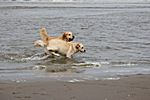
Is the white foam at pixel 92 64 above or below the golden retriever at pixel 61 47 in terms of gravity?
below

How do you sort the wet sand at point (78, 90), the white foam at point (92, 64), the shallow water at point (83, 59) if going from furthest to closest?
the white foam at point (92, 64)
the shallow water at point (83, 59)
the wet sand at point (78, 90)

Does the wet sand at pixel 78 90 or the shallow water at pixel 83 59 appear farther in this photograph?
the shallow water at pixel 83 59

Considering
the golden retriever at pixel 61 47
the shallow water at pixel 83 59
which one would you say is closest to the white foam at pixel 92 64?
the shallow water at pixel 83 59

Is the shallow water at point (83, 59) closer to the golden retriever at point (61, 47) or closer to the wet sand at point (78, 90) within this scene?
the golden retriever at point (61, 47)

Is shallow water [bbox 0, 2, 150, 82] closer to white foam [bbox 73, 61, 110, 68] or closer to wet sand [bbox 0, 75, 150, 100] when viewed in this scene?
white foam [bbox 73, 61, 110, 68]

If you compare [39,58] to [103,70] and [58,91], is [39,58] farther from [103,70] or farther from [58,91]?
[58,91]

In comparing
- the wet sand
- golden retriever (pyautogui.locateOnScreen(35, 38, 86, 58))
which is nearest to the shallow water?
golden retriever (pyautogui.locateOnScreen(35, 38, 86, 58))

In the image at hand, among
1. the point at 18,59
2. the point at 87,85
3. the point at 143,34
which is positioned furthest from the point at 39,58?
the point at 143,34

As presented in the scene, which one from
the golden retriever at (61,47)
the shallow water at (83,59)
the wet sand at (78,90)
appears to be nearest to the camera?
the wet sand at (78,90)

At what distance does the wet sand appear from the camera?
7.40 m

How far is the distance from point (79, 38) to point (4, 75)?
8.68 metres

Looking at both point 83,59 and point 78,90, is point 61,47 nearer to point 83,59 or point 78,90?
point 83,59

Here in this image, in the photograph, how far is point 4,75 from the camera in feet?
33.1

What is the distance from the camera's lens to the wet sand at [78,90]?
7.40 metres
